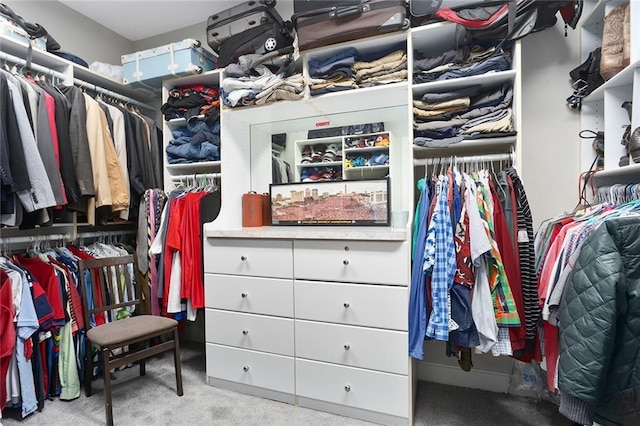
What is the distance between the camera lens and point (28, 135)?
65.3 inches

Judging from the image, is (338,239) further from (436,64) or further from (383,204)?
(436,64)

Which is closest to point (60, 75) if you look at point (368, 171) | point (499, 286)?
point (368, 171)

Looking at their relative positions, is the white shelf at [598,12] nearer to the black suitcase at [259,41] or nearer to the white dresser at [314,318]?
the white dresser at [314,318]

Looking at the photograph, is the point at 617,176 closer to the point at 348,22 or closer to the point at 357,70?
the point at 357,70

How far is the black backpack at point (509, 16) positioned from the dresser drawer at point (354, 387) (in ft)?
5.94

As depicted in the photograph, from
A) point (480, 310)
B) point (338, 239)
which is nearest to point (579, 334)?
point (480, 310)

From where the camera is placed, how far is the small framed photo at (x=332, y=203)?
6.50 ft

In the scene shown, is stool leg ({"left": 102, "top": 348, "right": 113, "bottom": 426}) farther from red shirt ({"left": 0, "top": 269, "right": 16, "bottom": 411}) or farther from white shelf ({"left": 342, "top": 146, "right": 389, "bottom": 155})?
white shelf ({"left": 342, "top": 146, "right": 389, "bottom": 155})

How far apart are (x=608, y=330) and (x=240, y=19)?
2.48 metres

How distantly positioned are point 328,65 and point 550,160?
4.74ft

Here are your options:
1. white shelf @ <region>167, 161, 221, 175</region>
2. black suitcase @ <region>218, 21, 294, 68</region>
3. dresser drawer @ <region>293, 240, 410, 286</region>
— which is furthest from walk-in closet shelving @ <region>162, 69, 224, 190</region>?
dresser drawer @ <region>293, 240, 410, 286</region>

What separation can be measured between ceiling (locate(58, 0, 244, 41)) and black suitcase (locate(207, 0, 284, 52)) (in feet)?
0.98

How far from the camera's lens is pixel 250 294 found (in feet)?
6.19

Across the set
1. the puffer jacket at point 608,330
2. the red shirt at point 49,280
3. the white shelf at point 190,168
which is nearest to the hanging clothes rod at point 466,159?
the puffer jacket at point 608,330
